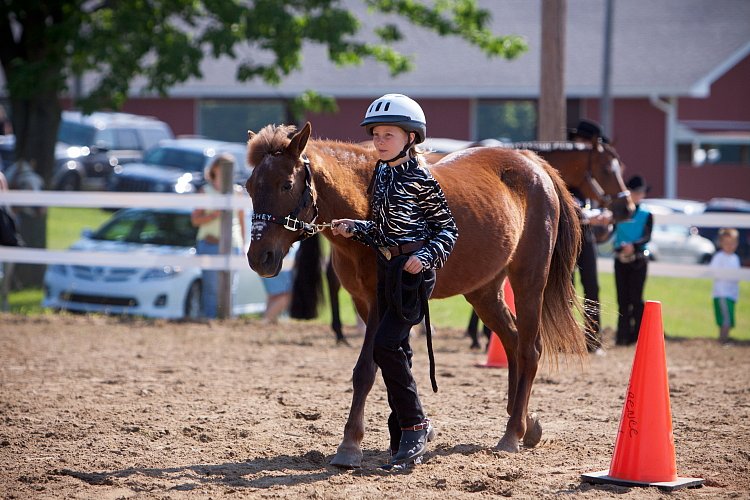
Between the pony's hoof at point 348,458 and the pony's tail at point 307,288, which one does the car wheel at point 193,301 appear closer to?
the pony's tail at point 307,288

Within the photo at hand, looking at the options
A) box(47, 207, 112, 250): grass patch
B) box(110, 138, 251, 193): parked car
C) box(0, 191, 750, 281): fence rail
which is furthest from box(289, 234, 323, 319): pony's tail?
box(110, 138, 251, 193): parked car

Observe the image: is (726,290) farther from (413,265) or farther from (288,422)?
(413,265)

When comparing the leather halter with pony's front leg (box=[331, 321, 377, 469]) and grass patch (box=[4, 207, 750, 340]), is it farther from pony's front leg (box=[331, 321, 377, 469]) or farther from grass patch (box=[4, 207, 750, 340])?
grass patch (box=[4, 207, 750, 340])

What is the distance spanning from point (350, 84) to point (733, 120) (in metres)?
13.0

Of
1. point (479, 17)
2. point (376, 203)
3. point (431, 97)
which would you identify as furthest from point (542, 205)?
point (431, 97)

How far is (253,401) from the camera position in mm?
6875

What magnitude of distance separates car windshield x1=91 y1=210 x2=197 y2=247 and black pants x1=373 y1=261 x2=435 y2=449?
8623 mm

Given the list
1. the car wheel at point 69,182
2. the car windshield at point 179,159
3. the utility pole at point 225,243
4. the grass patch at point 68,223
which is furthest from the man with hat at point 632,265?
the car wheel at point 69,182

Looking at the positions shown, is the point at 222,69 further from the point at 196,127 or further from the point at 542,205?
the point at 542,205

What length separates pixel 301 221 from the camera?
5.00 metres

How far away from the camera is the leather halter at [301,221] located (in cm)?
492

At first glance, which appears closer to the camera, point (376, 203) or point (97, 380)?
point (376, 203)

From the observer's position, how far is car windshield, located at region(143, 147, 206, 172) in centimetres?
2594

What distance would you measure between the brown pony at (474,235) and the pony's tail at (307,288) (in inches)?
127
